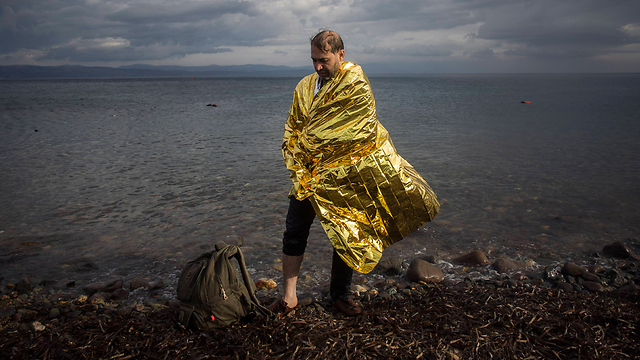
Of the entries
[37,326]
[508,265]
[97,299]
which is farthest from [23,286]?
[508,265]

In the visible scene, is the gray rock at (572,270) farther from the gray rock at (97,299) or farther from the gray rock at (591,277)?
the gray rock at (97,299)

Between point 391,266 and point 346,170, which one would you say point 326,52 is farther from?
point 391,266

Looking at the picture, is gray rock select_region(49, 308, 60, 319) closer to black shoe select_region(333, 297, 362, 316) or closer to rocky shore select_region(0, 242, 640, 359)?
rocky shore select_region(0, 242, 640, 359)

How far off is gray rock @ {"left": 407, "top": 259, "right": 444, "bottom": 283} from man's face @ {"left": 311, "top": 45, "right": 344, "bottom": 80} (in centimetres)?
257

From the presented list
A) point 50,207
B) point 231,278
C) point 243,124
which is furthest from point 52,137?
point 231,278

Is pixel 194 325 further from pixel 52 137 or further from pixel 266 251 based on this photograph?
pixel 52 137

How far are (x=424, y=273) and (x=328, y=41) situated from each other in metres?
2.83

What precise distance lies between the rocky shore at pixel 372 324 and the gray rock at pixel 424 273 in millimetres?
89

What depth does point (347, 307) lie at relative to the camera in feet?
11.1

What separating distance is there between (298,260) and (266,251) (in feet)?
6.26

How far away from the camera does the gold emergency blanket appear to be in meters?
2.85

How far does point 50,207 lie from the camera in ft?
21.9

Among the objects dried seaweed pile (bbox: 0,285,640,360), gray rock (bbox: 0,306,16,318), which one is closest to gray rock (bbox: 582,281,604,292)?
dried seaweed pile (bbox: 0,285,640,360)

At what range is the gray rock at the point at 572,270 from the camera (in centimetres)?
434
